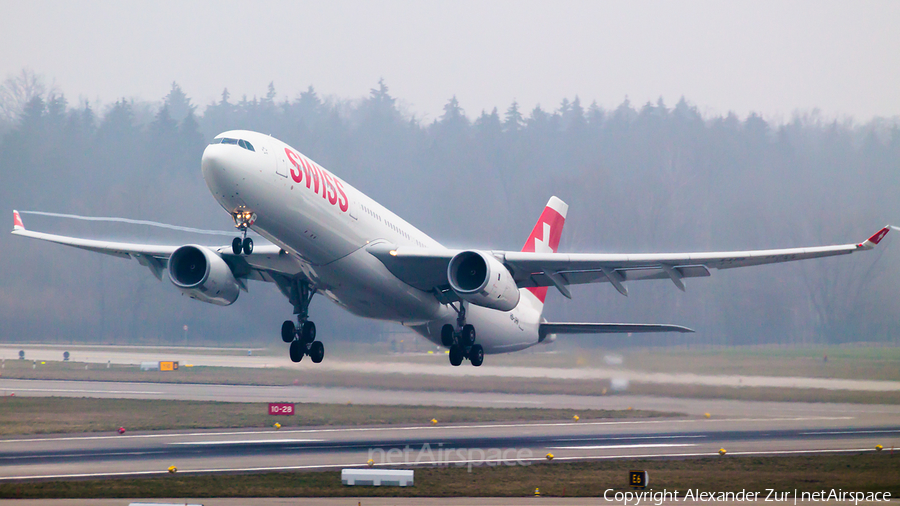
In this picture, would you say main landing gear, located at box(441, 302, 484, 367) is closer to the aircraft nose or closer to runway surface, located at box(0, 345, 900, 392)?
runway surface, located at box(0, 345, 900, 392)

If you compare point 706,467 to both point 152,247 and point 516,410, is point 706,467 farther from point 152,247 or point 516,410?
point 152,247

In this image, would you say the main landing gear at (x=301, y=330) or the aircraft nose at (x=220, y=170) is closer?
the aircraft nose at (x=220, y=170)

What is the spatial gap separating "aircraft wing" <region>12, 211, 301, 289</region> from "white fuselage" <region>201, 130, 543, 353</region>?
5.77ft

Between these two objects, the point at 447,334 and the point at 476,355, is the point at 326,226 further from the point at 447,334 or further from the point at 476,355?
the point at 476,355

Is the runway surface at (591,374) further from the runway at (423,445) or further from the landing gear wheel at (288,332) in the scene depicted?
the landing gear wheel at (288,332)

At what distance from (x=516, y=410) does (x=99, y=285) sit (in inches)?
1042

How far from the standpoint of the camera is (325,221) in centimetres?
2141

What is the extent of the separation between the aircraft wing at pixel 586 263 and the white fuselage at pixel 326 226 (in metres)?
0.48

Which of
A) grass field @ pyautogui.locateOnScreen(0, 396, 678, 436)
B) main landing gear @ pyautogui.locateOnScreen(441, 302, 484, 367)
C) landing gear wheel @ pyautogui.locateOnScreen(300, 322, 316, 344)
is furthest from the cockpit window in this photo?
grass field @ pyautogui.locateOnScreen(0, 396, 678, 436)

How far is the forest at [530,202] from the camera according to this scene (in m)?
39.4

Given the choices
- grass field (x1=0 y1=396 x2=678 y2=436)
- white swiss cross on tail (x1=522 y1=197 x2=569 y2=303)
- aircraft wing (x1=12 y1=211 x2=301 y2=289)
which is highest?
white swiss cross on tail (x1=522 y1=197 x2=569 y2=303)

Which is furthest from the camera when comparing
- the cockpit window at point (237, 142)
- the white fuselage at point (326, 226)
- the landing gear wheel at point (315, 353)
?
the landing gear wheel at point (315, 353)

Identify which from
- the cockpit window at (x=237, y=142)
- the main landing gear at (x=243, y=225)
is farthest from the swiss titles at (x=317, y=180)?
the main landing gear at (x=243, y=225)

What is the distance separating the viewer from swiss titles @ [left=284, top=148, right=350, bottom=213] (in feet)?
67.8
